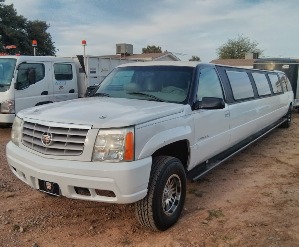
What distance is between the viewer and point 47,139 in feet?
10.5

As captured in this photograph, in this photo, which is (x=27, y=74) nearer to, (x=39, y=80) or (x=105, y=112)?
(x=39, y=80)

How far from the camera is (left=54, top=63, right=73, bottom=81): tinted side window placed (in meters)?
9.79

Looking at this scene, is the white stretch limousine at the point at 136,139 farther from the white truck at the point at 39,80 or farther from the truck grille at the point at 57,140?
the white truck at the point at 39,80

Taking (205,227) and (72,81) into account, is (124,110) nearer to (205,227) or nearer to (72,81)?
(205,227)

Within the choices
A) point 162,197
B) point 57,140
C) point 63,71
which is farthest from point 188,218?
point 63,71

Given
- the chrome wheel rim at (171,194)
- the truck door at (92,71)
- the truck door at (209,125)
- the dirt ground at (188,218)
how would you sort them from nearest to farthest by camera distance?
the dirt ground at (188,218) < the chrome wheel rim at (171,194) < the truck door at (209,125) < the truck door at (92,71)

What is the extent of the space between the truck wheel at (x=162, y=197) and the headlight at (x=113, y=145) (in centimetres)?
43

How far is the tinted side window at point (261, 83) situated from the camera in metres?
6.71

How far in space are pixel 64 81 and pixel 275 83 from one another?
19.5 feet

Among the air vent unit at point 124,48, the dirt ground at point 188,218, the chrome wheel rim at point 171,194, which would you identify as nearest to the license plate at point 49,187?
the dirt ground at point 188,218

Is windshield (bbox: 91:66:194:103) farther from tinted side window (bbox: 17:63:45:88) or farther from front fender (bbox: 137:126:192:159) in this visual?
tinted side window (bbox: 17:63:45:88)

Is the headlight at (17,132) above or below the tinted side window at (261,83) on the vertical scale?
below

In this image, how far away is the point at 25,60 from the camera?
8.78 m

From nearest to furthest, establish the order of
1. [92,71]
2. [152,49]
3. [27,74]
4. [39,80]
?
[27,74]
[39,80]
[92,71]
[152,49]
